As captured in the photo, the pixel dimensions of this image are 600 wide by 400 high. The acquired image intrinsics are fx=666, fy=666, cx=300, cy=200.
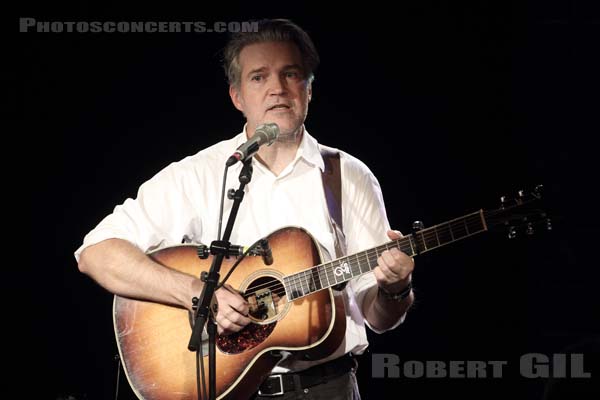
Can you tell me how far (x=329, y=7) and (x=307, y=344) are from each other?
2.33 metres

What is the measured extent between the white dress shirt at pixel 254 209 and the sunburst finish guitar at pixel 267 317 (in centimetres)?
20

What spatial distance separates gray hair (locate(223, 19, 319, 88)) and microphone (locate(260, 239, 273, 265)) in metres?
1.02

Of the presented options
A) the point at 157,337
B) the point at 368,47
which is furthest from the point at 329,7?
the point at 157,337

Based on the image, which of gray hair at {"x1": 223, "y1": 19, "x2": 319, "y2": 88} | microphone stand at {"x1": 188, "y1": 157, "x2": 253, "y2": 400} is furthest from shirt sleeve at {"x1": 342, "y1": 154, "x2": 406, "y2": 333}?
microphone stand at {"x1": 188, "y1": 157, "x2": 253, "y2": 400}

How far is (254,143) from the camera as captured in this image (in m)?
2.59

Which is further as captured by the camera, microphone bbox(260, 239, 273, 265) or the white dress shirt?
the white dress shirt

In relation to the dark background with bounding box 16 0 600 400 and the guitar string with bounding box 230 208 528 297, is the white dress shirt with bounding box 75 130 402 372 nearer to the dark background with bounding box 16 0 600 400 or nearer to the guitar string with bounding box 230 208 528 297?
the guitar string with bounding box 230 208 528 297

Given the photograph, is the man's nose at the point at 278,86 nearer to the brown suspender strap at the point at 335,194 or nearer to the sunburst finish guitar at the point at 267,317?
the brown suspender strap at the point at 335,194

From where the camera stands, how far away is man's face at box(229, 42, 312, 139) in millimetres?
3350

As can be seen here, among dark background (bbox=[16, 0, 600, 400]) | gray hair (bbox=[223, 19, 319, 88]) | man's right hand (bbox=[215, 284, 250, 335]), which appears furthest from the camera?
dark background (bbox=[16, 0, 600, 400])

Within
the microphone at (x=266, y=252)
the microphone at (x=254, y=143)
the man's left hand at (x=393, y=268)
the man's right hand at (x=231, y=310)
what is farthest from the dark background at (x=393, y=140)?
the microphone at (x=254, y=143)

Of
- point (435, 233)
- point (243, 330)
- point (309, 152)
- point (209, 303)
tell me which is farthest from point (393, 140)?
point (209, 303)

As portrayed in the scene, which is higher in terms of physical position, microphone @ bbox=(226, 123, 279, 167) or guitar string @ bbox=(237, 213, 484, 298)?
microphone @ bbox=(226, 123, 279, 167)

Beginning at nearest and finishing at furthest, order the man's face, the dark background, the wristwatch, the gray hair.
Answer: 1. the wristwatch
2. the man's face
3. the gray hair
4. the dark background
